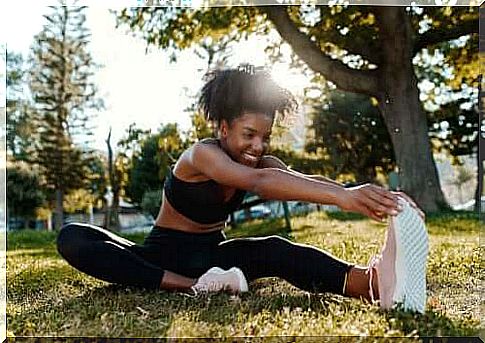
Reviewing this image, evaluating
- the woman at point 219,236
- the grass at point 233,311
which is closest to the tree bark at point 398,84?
the grass at point 233,311

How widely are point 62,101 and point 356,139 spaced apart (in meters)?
2.56

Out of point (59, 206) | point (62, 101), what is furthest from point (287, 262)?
point (62, 101)

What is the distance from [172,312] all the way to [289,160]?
3.25 meters

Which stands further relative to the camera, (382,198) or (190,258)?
(190,258)

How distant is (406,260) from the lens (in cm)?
103

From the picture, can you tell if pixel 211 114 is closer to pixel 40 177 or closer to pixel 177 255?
pixel 177 255

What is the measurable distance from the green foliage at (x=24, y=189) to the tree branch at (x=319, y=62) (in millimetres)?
2414

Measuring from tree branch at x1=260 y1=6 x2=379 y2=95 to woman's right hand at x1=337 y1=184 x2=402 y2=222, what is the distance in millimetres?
3081

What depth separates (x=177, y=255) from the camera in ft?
4.55

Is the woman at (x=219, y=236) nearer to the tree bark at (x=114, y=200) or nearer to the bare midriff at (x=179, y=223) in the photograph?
the bare midriff at (x=179, y=223)

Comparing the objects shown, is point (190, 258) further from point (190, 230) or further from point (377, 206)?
point (377, 206)

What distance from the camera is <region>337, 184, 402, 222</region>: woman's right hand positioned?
1012mm

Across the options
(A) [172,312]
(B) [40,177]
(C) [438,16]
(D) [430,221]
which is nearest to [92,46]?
(B) [40,177]

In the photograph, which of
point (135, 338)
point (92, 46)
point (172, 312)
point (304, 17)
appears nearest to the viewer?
point (135, 338)
